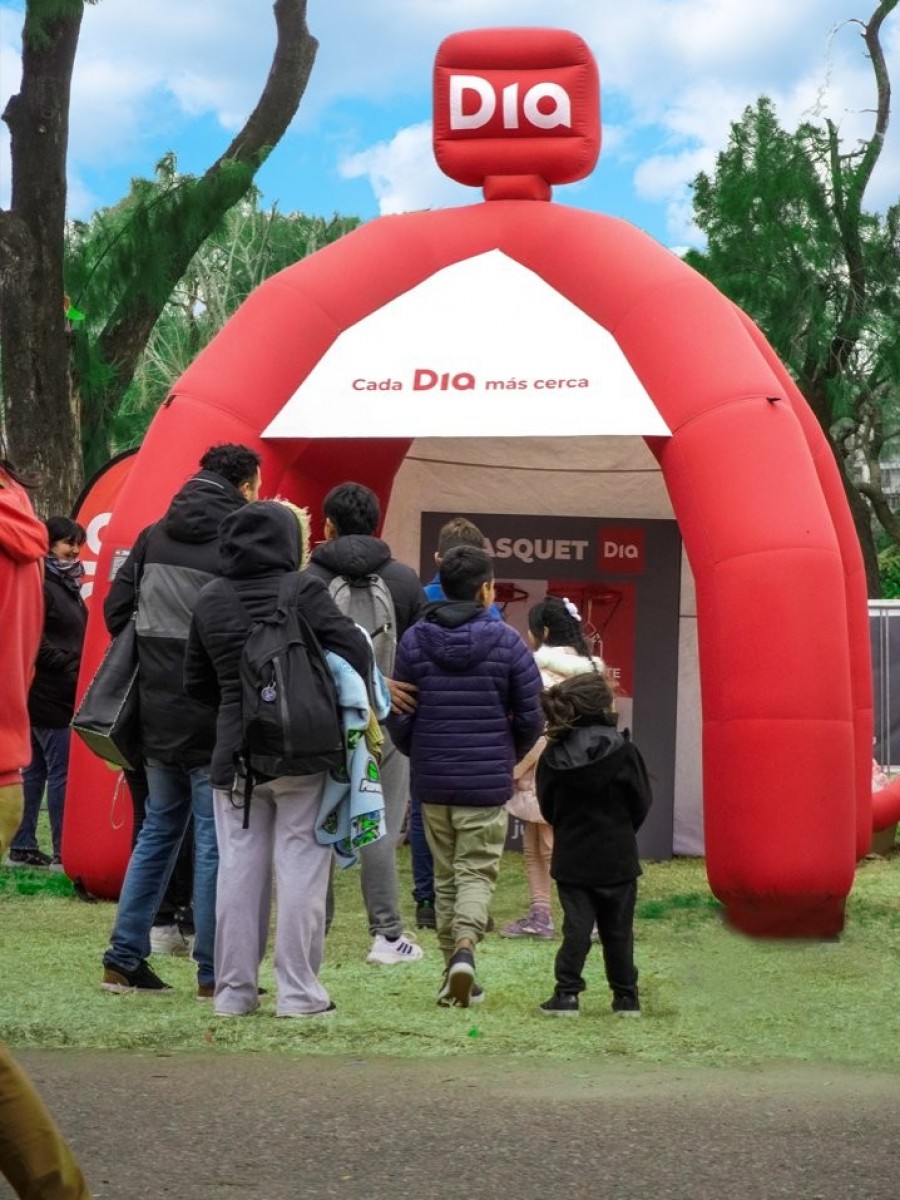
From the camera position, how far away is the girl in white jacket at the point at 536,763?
25.9 feet

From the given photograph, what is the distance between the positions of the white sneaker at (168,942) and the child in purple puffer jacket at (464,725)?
1.24m

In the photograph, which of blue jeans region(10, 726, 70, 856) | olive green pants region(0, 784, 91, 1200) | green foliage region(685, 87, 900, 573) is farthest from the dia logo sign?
green foliage region(685, 87, 900, 573)

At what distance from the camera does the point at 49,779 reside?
10.3 metres

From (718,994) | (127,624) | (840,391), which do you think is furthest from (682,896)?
(840,391)

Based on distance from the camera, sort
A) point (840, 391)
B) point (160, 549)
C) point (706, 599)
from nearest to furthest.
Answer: point (160, 549)
point (706, 599)
point (840, 391)

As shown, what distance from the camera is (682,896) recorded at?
9.29 metres

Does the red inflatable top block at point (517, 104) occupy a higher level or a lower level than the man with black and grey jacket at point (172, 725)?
higher

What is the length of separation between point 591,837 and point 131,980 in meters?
1.72

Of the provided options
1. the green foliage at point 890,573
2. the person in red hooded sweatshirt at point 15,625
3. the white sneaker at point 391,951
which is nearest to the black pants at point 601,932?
the white sneaker at point 391,951

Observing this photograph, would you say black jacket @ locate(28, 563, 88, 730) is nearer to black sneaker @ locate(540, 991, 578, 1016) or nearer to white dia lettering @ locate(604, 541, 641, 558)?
white dia lettering @ locate(604, 541, 641, 558)

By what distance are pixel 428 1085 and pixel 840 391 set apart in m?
21.9

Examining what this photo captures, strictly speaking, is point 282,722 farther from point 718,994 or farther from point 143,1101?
point 718,994

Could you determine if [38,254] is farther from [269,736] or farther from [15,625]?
[15,625]

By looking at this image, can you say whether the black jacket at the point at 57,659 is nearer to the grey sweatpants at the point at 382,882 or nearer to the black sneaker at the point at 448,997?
the grey sweatpants at the point at 382,882
